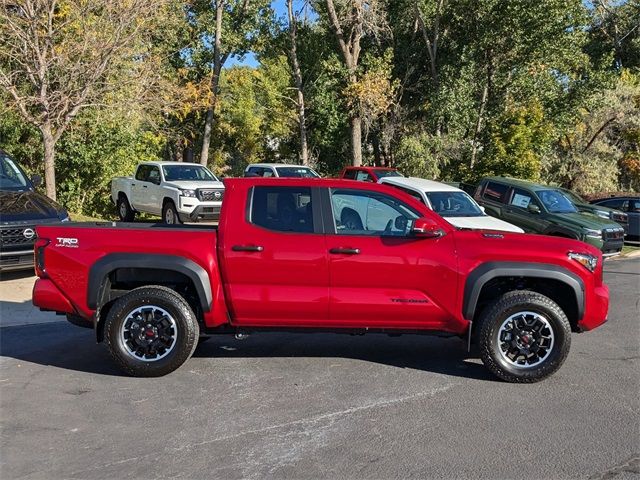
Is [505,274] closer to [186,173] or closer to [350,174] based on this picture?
[186,173]

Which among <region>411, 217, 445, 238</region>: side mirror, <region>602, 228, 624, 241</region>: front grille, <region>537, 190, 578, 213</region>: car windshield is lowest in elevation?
<region>602, 228, 624, 241</region>: front grille

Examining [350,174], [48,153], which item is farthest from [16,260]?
[350,174]

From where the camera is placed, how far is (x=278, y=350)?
22.3ft

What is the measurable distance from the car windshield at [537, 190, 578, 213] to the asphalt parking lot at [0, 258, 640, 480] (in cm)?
736

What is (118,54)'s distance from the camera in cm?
1442

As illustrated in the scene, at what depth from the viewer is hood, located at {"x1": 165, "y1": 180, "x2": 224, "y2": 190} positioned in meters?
15.1

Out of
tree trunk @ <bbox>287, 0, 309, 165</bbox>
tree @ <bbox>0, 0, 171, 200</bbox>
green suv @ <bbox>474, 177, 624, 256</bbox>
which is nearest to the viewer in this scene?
tree @ <bbox>0, 0, 171, 200</bbox>

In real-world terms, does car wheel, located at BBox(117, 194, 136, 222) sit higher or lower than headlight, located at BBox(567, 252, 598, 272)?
lower

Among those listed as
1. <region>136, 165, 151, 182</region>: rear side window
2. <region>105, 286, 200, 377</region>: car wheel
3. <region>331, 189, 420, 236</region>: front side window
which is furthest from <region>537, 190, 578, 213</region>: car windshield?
<region>105, 286, 200, 377</region>: car wheel

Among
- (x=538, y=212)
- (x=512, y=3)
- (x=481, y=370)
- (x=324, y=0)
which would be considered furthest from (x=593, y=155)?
(x=481, y=370)

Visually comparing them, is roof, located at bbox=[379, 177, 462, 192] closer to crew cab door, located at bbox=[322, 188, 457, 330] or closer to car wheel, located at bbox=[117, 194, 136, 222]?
crew cab door, located at bbox=[322, 188, 457, 330]

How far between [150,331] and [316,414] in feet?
5.85

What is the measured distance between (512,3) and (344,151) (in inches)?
384

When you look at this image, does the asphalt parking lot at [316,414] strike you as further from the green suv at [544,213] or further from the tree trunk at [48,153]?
the tree trunk at [48,153]
